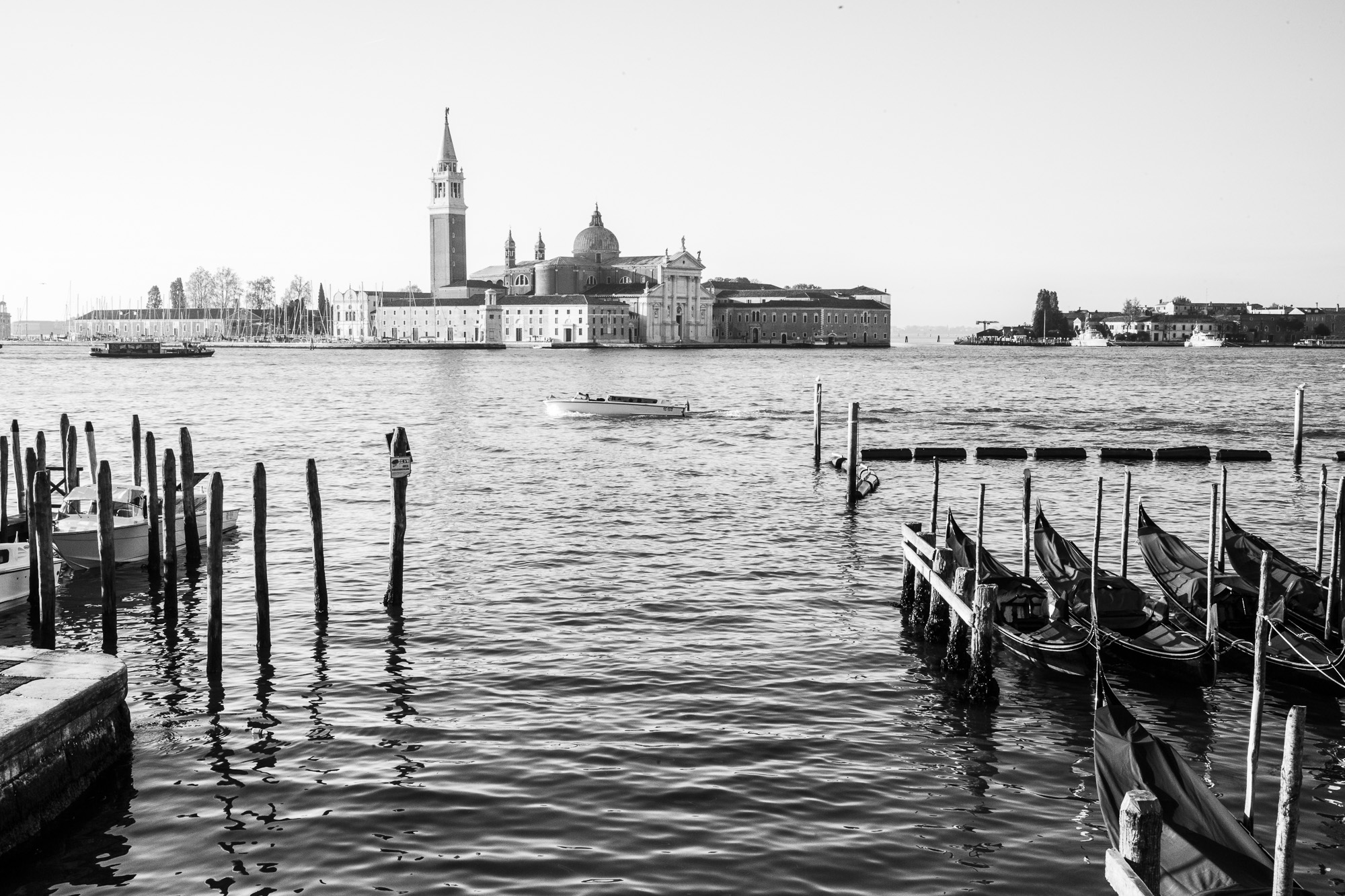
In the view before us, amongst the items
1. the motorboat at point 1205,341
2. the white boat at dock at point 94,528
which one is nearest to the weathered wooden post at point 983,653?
the white boat at dock at point 94,528

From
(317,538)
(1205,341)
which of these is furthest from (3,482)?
(1205,341)

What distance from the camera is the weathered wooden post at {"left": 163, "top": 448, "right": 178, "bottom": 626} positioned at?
43.7 feet

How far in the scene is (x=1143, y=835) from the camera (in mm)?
5789

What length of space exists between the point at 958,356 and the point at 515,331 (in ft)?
157

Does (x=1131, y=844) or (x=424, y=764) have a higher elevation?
(x=1131, y=844)

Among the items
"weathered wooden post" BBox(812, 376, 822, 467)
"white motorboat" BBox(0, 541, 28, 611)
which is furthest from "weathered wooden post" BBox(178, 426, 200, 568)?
"weathered wooden post" BBox(812, 376, 822, 467)

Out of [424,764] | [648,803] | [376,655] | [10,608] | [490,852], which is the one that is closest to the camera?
[490,852]

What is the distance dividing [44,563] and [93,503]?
5.85 m

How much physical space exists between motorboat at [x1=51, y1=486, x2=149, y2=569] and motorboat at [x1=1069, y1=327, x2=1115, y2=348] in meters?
174

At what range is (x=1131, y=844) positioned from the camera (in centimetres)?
581

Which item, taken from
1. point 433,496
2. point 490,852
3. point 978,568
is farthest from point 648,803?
point 433,496

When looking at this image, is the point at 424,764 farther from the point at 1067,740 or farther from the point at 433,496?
the point at 433,496

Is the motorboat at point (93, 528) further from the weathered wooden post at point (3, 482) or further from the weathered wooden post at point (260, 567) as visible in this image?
the weathered wooden post at point (260, 567)

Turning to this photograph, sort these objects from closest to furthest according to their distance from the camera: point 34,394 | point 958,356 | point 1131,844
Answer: point 1131,844 → point 34,394 → point 958,356
